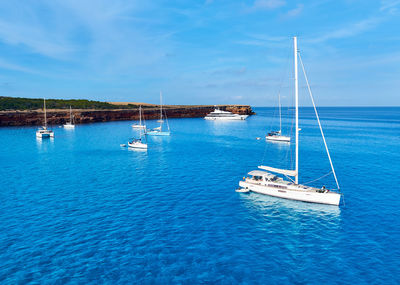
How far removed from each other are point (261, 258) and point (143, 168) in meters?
33.4

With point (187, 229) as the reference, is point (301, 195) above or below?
above

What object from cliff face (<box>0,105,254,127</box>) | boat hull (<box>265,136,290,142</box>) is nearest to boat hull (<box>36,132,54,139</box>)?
cliff face (<box>0,105,254,127</box>)

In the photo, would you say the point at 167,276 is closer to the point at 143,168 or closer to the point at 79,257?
the point at 79,257

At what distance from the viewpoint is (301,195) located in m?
30.8

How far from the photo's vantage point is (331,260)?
19953 millimetres

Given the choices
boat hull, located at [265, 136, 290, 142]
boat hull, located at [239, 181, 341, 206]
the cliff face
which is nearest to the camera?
boat hull, located at [239, 181, 341, 206]

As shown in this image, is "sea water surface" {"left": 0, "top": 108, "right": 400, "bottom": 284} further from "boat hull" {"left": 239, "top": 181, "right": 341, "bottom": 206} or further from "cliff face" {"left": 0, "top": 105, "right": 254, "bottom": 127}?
"cliff face" {"left": 0, "top": 105, "right": 254, "bottom": 127}

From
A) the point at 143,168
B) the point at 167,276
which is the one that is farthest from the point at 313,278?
the point at 143,168

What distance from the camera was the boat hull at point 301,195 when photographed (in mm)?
29484

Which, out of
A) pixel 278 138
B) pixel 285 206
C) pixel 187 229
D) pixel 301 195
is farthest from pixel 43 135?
pixel 301 195

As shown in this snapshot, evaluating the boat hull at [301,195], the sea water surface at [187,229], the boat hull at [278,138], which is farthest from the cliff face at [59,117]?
the boat hull at [301,195]

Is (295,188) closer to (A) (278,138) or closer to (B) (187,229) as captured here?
(B) (187,229)

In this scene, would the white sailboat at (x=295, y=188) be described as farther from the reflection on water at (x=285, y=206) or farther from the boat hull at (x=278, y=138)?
the boat hull at (x=278, y=138)

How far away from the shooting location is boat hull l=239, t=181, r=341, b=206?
2948 cm
